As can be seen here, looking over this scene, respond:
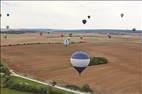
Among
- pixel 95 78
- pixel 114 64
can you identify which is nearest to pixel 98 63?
pixel 114 64

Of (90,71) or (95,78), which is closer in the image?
(95,78)

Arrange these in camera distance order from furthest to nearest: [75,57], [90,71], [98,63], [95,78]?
[98,63] → [90,71] → [95,78] → [75,57]

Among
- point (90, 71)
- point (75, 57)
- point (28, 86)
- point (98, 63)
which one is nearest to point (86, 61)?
point (75, 57)

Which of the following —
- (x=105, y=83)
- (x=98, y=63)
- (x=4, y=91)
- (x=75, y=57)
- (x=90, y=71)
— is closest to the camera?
(x=75, y=57)

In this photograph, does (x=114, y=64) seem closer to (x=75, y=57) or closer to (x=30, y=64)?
(x=30, y=64)

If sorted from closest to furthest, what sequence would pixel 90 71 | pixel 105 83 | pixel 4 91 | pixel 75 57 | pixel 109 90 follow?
pixel 75 57
pixel 4 91
pixel 109 90
pixel 105 83
pixel 90 71

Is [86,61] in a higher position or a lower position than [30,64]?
higher

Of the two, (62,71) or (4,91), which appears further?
(62,71)

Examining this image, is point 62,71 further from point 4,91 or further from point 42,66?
point 4,91

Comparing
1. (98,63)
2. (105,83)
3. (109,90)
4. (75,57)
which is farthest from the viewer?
(98,63)
